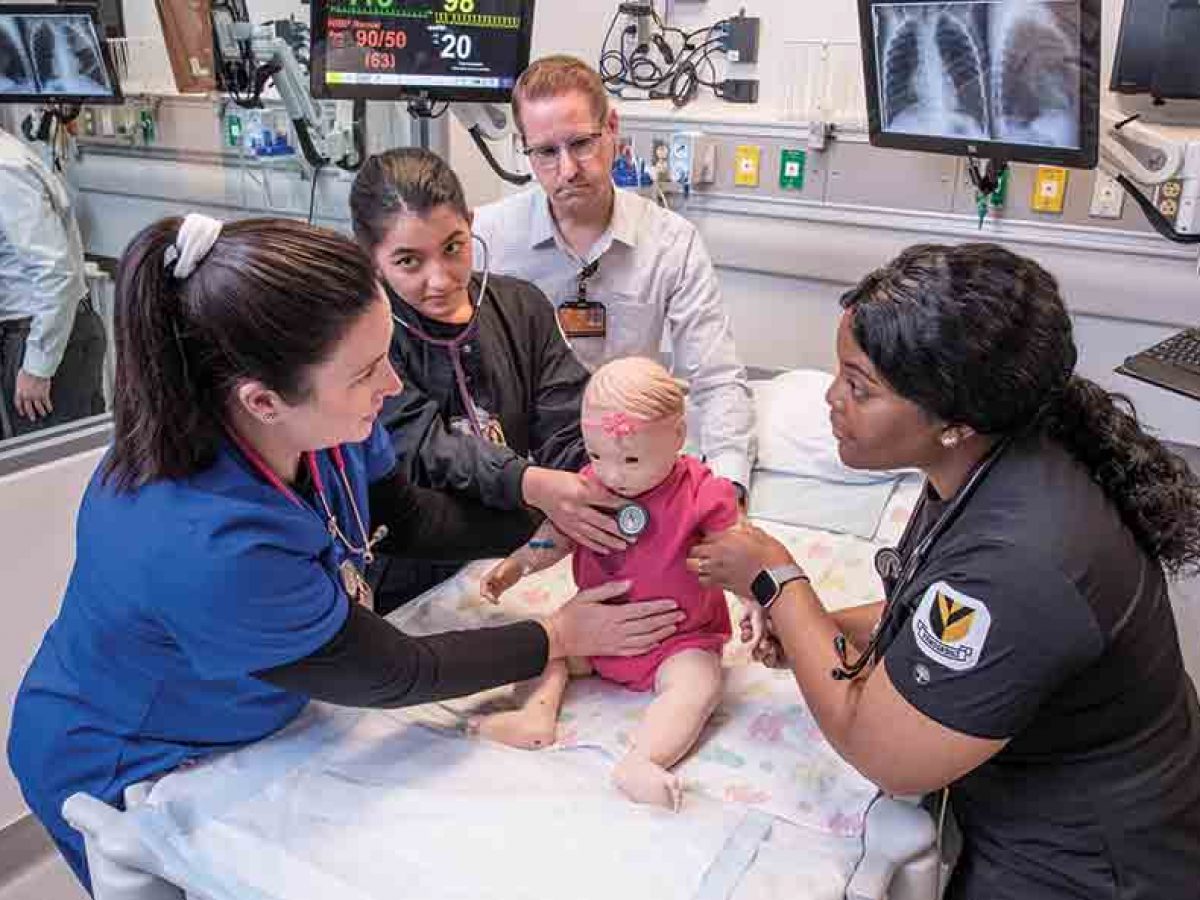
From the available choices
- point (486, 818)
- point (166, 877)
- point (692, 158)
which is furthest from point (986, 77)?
point (166, 877)

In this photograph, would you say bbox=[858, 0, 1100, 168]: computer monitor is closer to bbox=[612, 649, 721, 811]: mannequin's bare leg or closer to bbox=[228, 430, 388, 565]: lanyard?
bbox=[612, 649, 721, 811]: mannequin's bare leg

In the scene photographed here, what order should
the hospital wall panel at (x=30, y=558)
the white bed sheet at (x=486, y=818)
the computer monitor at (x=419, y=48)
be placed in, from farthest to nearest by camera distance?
the computer monitor at (x=419, y=48), the hospital wall panel at (x=30, y=558), the white bed sheet at (x=486, y=818)

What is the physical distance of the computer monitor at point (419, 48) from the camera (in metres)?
2.30

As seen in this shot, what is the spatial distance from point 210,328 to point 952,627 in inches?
32.1

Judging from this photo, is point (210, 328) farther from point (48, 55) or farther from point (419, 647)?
point (48, 55)

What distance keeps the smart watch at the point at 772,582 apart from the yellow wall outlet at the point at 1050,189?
163cm

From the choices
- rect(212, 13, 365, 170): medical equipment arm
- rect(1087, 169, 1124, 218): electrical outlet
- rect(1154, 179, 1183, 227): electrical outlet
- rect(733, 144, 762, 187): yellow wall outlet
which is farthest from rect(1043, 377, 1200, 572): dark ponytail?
rect(212, 13, 365, 170): medical equipment arm

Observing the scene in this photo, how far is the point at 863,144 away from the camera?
8.96ft

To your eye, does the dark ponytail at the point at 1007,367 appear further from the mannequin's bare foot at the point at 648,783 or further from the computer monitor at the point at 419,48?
the computer monitor at the point at 419,48

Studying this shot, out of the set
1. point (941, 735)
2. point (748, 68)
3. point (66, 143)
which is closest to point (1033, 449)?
point (941, 735)

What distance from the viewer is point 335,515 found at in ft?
4.37

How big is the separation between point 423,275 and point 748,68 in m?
1.81

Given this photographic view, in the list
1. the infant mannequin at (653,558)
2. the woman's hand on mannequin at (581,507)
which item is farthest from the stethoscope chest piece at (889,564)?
the woman's hand on mannequin at (581,507)

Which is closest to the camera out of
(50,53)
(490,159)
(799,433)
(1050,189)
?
(799,433)
